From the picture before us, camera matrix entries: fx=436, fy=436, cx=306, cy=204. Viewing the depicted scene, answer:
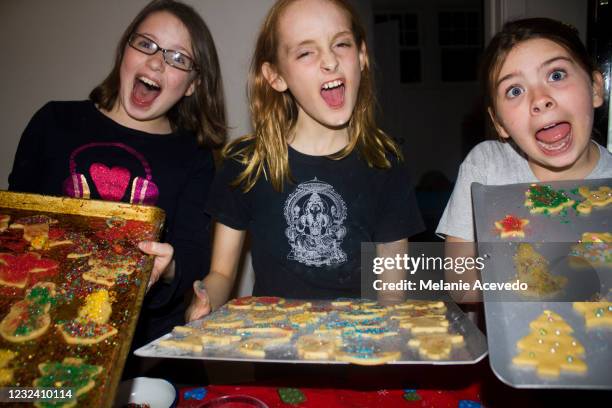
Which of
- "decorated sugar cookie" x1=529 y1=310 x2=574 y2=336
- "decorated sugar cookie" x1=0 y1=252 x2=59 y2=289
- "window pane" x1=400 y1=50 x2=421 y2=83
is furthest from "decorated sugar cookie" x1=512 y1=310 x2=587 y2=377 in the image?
"window pane" x1=400 y1=50 x2=421 y2=83

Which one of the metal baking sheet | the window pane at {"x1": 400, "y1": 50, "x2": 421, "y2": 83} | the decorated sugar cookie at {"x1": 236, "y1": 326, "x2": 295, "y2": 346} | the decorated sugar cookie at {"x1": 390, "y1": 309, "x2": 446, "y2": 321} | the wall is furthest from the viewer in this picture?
the window pane at {"x1": 400, "y1": 50, "x2": 421, "y2": 83}

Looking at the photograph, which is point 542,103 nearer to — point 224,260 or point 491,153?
point 491,153

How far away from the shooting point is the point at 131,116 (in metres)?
1.73

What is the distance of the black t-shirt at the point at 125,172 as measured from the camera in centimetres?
164

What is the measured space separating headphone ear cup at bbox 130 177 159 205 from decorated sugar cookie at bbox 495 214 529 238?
1.22 m

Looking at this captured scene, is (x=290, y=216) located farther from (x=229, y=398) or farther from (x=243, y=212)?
(x=229, y=398)

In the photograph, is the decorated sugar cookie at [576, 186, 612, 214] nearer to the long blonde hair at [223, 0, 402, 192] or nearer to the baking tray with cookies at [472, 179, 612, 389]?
the baking tray with cookies at [472, 179, 612, 389]

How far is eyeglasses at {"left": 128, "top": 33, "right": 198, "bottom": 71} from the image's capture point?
5.54 ft

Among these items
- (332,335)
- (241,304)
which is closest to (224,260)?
(241,304)

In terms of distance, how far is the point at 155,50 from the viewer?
1.69 m

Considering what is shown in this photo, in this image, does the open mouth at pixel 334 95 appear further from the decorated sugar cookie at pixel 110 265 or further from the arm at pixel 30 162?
the arm at pixel 30 162

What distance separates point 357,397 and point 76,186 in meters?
1.26

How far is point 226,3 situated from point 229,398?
7.93 feet

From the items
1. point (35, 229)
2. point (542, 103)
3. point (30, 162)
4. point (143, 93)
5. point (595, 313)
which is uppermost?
point (143, 93)
